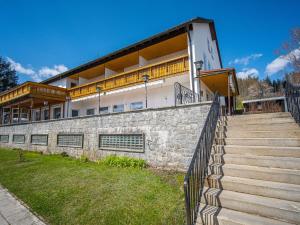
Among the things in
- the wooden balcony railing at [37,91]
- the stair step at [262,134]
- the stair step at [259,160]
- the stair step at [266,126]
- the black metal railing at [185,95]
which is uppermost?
the wooden balcony railing at [37,91]

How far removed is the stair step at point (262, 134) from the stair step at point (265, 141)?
0.80 feet

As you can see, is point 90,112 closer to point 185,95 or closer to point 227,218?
point 185,95

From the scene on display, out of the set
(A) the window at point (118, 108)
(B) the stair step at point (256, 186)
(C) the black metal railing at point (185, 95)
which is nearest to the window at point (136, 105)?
(A) the window at point (118, 108)

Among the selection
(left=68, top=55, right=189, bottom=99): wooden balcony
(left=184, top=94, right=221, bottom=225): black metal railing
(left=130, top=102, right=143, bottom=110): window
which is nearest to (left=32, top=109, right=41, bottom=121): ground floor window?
(left=68, top=55, right=189, bottom=99): wooden balcony

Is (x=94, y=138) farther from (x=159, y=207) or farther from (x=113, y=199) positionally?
(x=159, y=207)

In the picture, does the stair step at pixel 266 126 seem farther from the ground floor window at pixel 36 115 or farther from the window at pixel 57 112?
the ground floor window at pixel 36 115

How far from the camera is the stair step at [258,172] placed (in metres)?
3.51

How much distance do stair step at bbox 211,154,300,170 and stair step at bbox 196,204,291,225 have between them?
142 centimetres

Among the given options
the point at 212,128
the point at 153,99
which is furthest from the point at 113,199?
the point at 153,99

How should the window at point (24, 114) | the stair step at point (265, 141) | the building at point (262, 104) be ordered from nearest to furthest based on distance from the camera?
the stair step at point (265, 141), the building at point (262, 104), the window at point (24, 114)

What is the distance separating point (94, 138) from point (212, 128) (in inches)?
280

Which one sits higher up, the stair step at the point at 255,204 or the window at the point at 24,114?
the window at the point at 24,114

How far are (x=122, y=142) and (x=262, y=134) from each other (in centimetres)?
614

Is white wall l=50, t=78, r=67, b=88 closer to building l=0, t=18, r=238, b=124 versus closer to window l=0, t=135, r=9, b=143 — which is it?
building l=0, t=18, r=238, b=124
